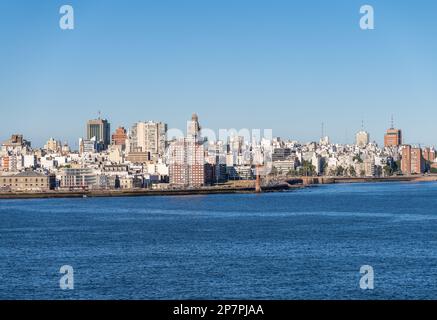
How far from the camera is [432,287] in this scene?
837 centimetres

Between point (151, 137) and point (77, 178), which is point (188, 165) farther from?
point (151, 137)

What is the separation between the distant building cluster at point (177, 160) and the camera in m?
42.4

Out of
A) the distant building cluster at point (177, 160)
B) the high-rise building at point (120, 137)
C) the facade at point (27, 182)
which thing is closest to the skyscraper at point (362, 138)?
the distant building cluster at point (177, 160)

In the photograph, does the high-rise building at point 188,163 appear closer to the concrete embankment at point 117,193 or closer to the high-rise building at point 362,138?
the concrete embankment at point 117,193

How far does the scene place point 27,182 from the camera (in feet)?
132

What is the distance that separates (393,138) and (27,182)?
159 ft

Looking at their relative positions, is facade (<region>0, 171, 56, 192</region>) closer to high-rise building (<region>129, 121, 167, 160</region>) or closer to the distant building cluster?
the distant building cluster

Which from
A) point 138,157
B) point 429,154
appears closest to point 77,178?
point 138,157

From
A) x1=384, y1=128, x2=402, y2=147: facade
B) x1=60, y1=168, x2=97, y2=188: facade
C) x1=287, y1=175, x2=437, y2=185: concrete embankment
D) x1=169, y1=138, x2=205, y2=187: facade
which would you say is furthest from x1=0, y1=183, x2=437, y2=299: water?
x1=384, y1=128, x2=402, y2=147: facade

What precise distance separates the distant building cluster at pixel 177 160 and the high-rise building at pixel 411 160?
0.08 metres

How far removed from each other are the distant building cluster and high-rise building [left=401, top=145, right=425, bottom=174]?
81 mm

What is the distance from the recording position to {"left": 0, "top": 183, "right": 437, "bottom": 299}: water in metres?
8.34
